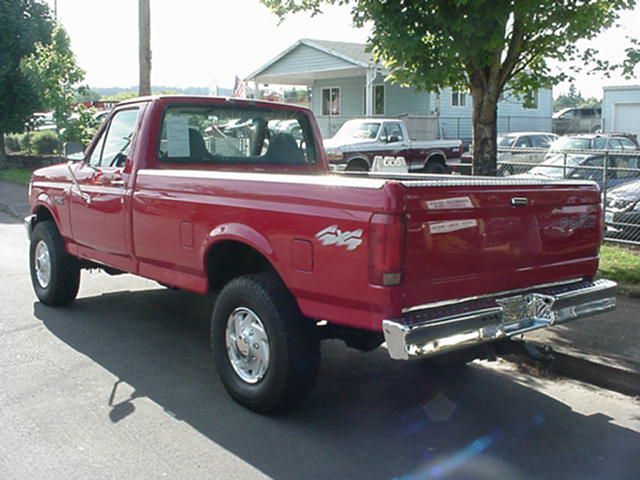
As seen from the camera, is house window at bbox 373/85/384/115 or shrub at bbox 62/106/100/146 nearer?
shrub at bbox 62/106/100/146

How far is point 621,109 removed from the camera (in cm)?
3369

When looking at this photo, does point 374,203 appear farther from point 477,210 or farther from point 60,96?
point 60,96

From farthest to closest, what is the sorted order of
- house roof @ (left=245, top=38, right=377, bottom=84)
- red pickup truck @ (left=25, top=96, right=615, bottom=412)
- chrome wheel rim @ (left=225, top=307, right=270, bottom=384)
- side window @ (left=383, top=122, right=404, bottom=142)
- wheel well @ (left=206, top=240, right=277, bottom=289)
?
house roof @ (left=245, top=38, right=377, bottom=84) < side window @ (left=383, top=122, right=404, bottom=142) < wheel well @ (left=206, top=240, right=277, bottom=289) < chrome wheel rim @ (left=225, top=307, right=270, bottom=384) < red pickup truck @ (left=25, top=96, right=615, bottom=412)

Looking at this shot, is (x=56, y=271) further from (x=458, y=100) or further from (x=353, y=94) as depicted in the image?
(x=458, y=100)

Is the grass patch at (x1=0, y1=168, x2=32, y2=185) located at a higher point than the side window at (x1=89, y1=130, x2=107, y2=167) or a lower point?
lower

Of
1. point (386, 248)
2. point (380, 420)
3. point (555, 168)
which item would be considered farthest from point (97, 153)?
point (555, 168)

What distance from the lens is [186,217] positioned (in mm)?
5309

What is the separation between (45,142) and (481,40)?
77.1 feet

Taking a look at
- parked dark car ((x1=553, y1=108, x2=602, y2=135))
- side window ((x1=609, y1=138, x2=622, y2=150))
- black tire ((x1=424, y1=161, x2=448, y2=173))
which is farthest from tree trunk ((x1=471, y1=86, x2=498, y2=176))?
parked dark car ((x1=553, y1=108, x2=602, y2=135))

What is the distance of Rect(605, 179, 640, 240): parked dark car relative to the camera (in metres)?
10.6

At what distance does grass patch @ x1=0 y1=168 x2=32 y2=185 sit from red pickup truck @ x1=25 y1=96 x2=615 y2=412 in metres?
16.9

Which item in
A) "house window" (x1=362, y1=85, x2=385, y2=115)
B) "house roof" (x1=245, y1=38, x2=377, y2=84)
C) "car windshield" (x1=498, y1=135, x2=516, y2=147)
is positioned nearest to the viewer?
"car windshield" (x1=498, y1=135, x2=516, y2=147)

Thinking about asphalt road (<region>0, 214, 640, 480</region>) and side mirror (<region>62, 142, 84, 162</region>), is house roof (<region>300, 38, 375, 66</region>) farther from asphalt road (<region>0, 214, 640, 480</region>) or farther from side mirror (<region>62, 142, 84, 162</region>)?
asphalt road (<region>0, 214, 640, 480</region>)

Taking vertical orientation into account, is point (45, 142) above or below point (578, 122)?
below
